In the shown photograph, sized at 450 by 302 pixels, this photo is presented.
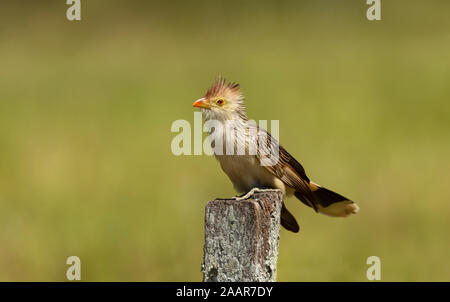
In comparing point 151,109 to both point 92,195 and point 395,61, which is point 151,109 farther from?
point 395,61

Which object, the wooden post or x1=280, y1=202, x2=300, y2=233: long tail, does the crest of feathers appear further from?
the wooden post

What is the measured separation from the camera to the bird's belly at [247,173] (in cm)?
560

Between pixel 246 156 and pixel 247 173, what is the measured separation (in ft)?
0.44

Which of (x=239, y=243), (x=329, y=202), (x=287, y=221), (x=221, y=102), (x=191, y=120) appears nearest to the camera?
(x=239, y=243)

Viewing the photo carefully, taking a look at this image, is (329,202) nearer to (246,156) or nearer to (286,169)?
(286,169)

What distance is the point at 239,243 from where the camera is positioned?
4.29m

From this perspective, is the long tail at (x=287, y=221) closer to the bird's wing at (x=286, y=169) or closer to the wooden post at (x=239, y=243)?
the bird's wing at (x=286, y=169)

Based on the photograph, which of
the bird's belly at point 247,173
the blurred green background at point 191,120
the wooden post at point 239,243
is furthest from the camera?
the blurred green background at point 191,120

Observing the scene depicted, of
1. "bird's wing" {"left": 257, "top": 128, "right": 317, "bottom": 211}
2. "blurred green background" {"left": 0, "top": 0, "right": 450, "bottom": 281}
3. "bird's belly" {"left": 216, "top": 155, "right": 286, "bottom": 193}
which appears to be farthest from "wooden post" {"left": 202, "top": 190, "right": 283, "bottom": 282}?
"blurred green background" {"left": 0, "top": 0, "right": 450, "bottom": 281}

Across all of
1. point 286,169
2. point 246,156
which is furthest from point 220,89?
point 286,169

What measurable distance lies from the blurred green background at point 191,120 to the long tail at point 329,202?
288 centimetres

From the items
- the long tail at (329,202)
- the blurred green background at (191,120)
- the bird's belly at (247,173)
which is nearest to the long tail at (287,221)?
the bird's belly at (247,173)

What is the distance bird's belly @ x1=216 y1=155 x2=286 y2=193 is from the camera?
5602 millimetres
